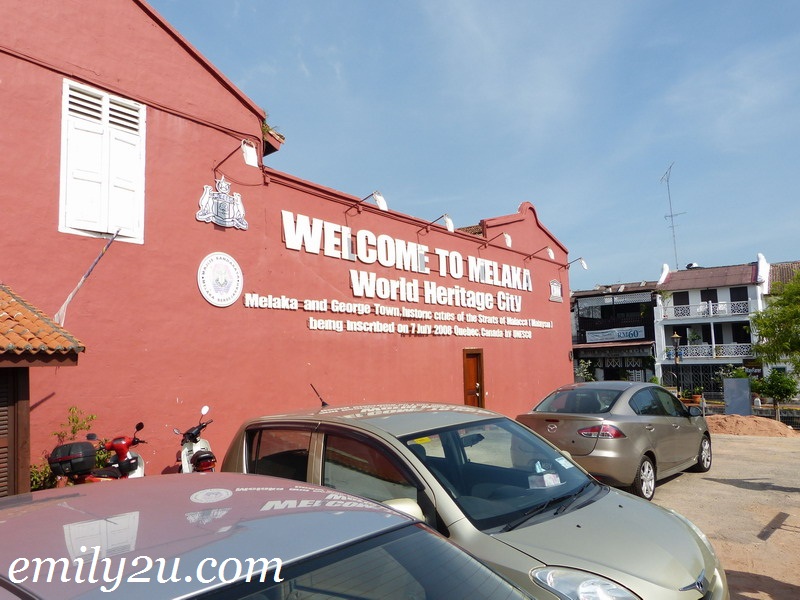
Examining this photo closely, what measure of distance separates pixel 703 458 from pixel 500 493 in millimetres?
6810

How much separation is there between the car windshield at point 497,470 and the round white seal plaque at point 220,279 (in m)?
5.16

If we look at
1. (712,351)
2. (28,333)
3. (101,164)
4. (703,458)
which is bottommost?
(703,458)

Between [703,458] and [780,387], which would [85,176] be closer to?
[703,458]

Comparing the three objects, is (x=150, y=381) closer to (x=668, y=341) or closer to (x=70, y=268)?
(x=70, y=268)

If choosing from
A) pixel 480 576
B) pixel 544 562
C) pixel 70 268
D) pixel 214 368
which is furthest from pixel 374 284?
pixel 480 576

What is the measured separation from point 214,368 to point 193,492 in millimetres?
6255

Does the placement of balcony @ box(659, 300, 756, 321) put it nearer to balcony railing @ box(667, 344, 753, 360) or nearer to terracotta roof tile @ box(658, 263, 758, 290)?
terracotta roof tile @ box(658, 263, 758, 290)

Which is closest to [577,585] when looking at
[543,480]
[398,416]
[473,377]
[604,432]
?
[543,480]

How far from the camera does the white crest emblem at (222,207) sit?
26.8 ft

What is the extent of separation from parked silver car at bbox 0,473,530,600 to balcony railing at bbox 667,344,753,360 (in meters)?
39.3

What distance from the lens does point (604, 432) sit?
682 cm

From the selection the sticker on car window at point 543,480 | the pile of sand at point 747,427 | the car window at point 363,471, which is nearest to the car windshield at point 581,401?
the sticker on car window at point 543,480

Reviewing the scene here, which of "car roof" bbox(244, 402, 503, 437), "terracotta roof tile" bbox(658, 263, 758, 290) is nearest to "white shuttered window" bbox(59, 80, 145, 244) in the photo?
"car roof" bbox(244, 402, 503, 437)

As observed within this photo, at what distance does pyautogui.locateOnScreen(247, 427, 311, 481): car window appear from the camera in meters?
3.98
